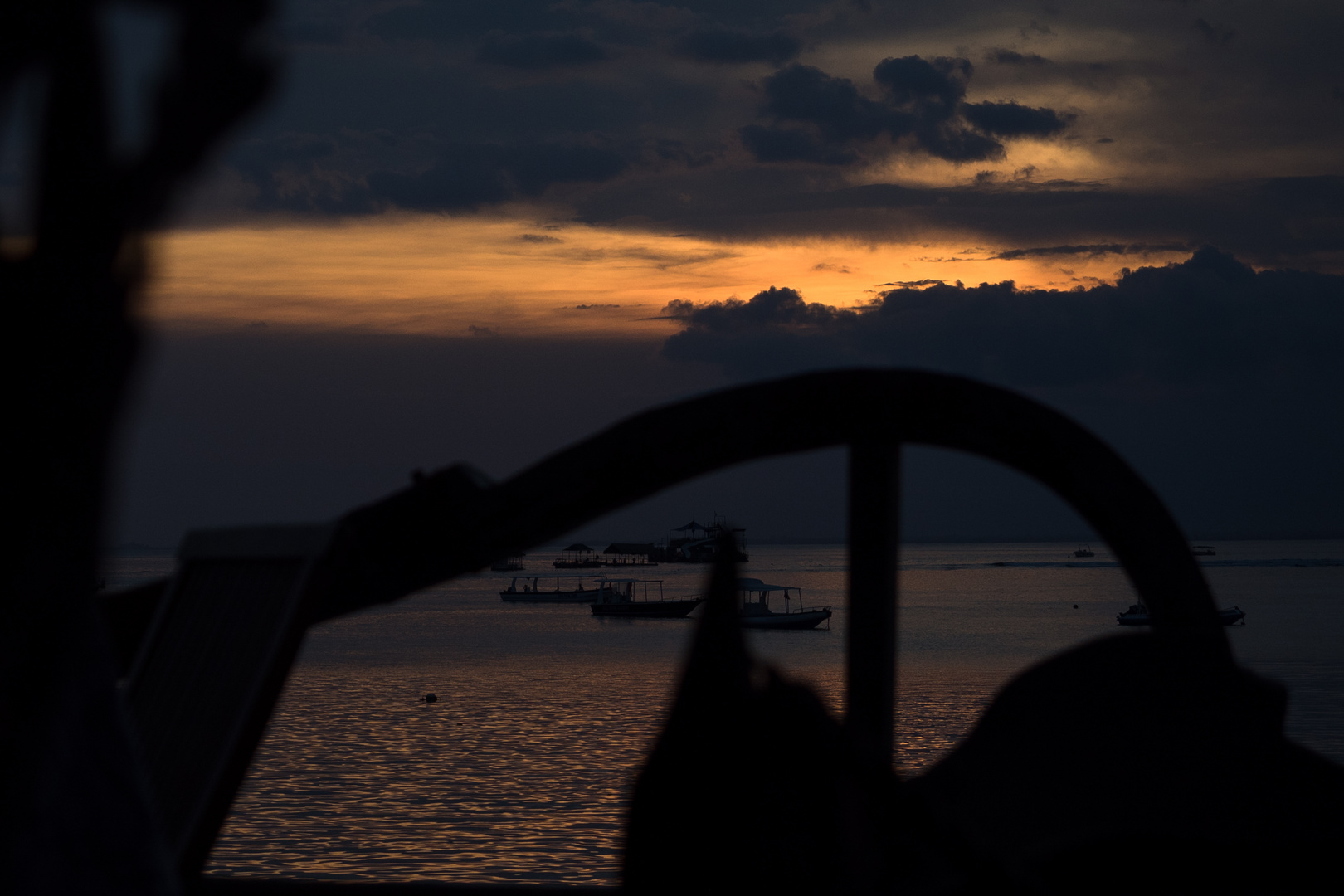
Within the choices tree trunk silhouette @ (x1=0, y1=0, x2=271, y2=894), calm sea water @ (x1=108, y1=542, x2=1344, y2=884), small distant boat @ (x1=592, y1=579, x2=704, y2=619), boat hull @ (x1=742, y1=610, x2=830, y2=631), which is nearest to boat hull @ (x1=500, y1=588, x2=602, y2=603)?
calm sea water @ (x1=108, y1=542, x2=1344, y2=884)

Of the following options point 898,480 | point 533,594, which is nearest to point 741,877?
point 898,480

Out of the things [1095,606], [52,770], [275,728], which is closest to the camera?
[52,770]

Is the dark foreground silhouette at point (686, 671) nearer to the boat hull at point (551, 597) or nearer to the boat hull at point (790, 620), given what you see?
the boat hull at point (790, 620)

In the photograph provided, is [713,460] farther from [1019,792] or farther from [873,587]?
[1019,792]

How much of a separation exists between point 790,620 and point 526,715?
3027cm

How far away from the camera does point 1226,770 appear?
2.42 metres

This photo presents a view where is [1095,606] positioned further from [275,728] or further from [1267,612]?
[275,728]

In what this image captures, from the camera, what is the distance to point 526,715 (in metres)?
34.5

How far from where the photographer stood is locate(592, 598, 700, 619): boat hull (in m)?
72.8

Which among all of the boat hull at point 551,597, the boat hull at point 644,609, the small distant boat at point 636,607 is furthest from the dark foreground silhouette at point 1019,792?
the boat hull at point 551,597

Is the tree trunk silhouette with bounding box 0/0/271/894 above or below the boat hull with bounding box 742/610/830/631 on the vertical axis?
above

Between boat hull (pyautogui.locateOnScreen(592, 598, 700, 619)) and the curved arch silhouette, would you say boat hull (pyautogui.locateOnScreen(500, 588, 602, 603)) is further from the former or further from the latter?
the curved arch silhouette

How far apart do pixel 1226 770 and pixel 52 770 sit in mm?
2294

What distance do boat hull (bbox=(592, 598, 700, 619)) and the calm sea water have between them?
101 cm
